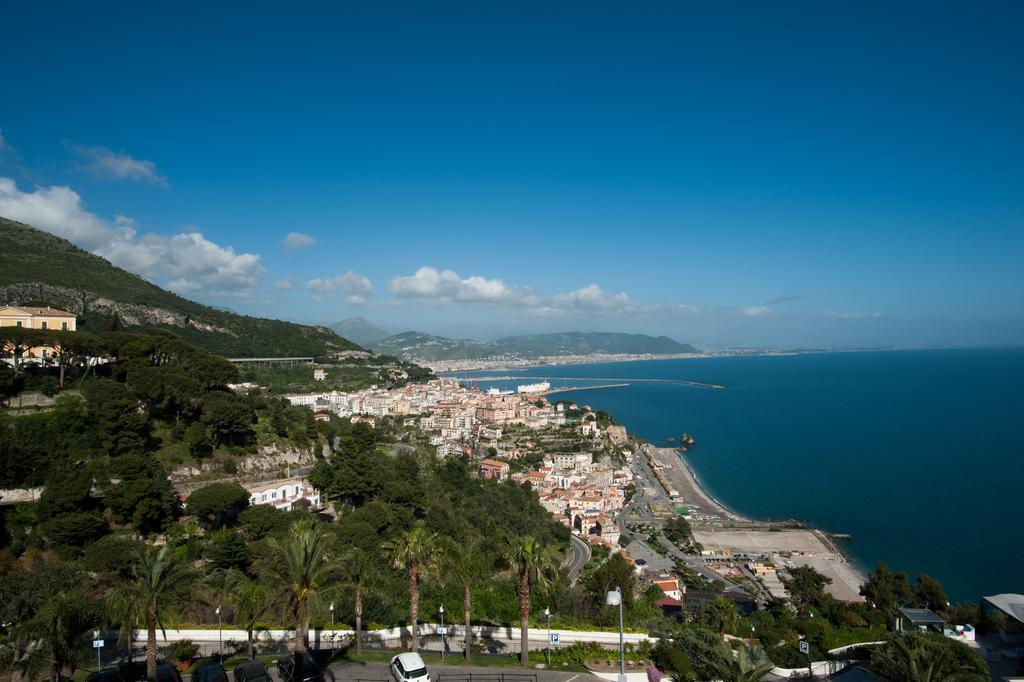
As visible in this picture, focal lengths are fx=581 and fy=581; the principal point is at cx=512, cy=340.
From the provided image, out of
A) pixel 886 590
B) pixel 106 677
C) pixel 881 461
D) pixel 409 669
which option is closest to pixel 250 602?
pixel 106 677

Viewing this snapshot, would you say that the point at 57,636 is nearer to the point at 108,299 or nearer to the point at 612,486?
the point at 612,486

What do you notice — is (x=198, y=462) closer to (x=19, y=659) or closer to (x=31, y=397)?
(x=31, y=397)

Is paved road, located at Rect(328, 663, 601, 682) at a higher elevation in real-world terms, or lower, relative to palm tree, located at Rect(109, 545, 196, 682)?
lower

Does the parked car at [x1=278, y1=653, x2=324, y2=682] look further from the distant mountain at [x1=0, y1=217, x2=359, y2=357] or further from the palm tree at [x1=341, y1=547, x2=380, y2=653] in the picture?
the distant mountain at [x1=0, y1=217, x2=359, y2=357]

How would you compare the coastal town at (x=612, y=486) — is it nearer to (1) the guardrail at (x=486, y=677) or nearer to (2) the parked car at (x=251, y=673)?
(1) the guardrail at (x=486, y=677)

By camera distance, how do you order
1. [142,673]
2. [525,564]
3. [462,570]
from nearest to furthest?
[142,673] < [525,564] < [462,570]

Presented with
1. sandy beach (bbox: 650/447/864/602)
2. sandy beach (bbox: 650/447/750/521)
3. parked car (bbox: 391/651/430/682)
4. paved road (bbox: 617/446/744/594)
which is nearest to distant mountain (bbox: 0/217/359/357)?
parked car (bbox: 391/651/430/682)

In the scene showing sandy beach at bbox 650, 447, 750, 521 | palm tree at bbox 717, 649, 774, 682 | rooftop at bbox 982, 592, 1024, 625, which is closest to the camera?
palm tree at bbox 717, 649, 774, 682
